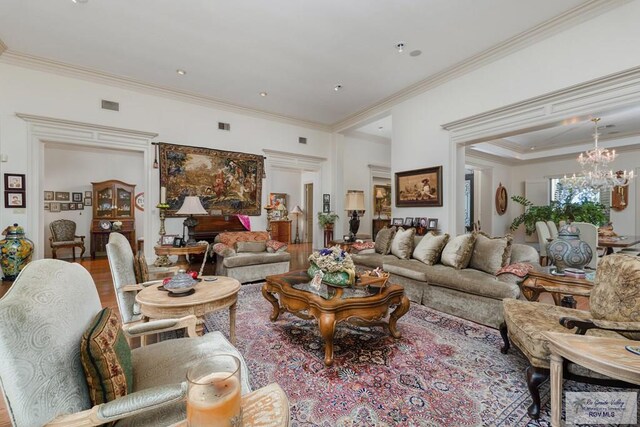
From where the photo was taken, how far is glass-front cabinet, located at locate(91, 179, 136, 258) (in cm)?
710

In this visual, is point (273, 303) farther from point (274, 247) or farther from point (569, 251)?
point (569, 251)

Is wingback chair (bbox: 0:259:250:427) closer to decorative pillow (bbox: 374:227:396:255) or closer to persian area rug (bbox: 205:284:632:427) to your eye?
persian area rug (bbox: 205:284:632:427)

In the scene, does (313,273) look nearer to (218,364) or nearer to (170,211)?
(218,364)

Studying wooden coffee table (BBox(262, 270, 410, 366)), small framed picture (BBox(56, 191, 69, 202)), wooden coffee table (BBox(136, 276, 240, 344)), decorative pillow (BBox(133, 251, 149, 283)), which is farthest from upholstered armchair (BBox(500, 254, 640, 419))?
small framed picture (BBox(56, 191, 69, 202))

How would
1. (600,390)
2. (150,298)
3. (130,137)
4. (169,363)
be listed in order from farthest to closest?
(130,137), (150,298), (600,390), (169,363)

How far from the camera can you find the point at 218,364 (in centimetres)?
109

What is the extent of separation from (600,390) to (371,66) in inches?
181

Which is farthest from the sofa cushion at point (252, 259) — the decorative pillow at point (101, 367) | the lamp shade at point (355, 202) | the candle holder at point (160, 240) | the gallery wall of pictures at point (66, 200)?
the gallery wall of pictures at point (66, 200)

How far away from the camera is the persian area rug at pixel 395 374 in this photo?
1.60 metres

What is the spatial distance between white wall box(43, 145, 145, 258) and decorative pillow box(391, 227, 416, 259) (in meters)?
6.46

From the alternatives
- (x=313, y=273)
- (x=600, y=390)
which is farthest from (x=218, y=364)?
(x=600, y=390)

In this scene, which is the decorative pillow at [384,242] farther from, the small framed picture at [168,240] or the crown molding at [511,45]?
the small framed picture at [168,240]

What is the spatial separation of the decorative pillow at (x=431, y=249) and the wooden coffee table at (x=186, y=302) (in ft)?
8.41

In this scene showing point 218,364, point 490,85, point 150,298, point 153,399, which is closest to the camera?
point 153,399
